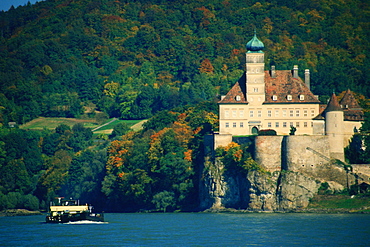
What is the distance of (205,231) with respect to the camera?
75.9 m

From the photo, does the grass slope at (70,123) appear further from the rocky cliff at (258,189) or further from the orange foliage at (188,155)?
the rocky cliff at (258,189)

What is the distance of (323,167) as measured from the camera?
95.0 meters

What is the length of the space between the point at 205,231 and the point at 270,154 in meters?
22.5

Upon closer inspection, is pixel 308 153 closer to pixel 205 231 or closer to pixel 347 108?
pixel 347 108

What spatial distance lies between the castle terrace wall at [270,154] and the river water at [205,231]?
6368 millimetres

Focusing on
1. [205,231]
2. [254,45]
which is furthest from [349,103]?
[205,231]

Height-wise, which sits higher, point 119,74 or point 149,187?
point 119,74

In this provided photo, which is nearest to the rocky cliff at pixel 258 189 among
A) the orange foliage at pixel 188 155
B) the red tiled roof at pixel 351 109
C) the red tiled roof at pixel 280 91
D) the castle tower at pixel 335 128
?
the castle tower at pixel 335 128

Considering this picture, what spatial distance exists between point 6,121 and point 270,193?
250ft

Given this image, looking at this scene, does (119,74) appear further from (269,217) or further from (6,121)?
(269,217)

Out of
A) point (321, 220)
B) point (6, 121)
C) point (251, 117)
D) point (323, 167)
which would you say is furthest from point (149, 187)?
point (6, 121)

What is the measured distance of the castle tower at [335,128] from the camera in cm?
9675

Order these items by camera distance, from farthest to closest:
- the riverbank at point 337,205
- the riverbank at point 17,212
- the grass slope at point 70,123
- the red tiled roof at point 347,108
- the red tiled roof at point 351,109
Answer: the grass slope at point 70,123 → the riverbank at point 17,212 → the red tiled roof at point 351,109 → the red tiled roof at point 347,108 → the riverbank at point 337,205

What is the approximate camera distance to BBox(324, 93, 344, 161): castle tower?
96.8m
